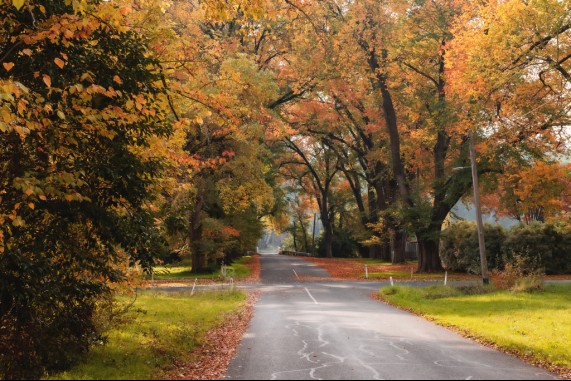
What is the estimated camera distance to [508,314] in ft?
52.5

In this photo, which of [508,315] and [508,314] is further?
[508,314]

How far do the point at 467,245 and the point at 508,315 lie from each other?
922 inches

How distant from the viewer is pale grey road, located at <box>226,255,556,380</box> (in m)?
8.26

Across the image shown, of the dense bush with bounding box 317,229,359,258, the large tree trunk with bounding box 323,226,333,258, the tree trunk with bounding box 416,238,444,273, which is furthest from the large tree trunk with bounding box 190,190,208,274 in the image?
the dense bush with bounding box 317,229,359,258

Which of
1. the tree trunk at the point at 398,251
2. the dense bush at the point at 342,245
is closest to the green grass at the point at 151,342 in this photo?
the tree trunk at the point at 398,251

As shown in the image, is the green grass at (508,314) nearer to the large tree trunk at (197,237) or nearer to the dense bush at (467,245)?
the dense bush at (467,245)

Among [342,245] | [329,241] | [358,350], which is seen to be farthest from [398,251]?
[358,350]

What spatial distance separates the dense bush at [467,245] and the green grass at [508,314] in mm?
13124

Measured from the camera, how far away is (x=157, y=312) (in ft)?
53.1

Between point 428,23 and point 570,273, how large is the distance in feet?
64.7

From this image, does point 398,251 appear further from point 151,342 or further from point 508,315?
point 151,342

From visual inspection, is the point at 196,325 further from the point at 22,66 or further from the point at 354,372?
the point at 22,66

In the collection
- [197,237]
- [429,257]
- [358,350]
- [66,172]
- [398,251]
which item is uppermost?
[197,237]

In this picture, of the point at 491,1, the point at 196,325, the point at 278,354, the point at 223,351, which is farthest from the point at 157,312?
the point at 491,1
